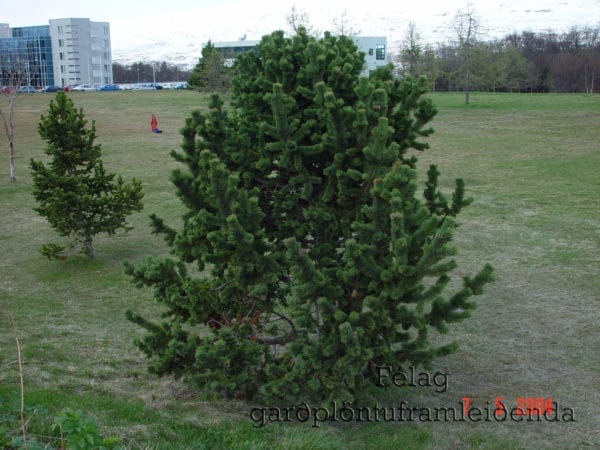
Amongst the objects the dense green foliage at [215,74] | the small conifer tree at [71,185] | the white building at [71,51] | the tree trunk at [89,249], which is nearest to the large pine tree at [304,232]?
the small conifer tree at [71,185]

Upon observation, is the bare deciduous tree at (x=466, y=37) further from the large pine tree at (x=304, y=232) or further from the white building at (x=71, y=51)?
the white building at (x=71, y=51)

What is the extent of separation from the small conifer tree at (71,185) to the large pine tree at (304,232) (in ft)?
23.8

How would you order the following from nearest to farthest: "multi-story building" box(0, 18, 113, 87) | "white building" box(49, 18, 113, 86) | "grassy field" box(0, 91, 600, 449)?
1. "grassy field" box(0, 91, 600, 449)
2. "multi-story building" box(0, 18, 113, 87)
3. "white building" box(49, 18, 113, 86)

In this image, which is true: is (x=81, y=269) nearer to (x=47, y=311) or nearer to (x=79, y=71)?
(x=47, y=311)

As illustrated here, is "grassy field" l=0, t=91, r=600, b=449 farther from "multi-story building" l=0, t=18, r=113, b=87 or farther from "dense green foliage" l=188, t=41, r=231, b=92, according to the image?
"multi-story building" l=0, t=18, r=113, b=87

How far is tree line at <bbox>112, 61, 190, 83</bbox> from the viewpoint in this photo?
17012 cm

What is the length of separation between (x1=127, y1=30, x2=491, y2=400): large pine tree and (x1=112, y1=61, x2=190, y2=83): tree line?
535 feet

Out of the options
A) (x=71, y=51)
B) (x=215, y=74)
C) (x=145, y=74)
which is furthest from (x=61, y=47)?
(x=215, y=74)

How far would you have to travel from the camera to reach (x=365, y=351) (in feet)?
19.2

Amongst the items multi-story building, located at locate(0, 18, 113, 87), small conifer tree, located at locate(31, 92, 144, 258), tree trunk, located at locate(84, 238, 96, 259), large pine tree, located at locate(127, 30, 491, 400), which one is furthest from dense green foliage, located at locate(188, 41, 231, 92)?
multi-story building, located at locate(0, 18, 113, 87)

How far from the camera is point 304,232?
6555 mm

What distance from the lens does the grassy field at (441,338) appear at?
6.17m

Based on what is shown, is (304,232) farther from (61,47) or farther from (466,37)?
(61,47)

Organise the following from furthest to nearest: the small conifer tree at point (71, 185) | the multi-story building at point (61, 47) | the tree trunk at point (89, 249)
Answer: the multi-story building at point (61, 47) → the tree trunk at point (89, 249) → the small conifer tree at point (71, 185)
